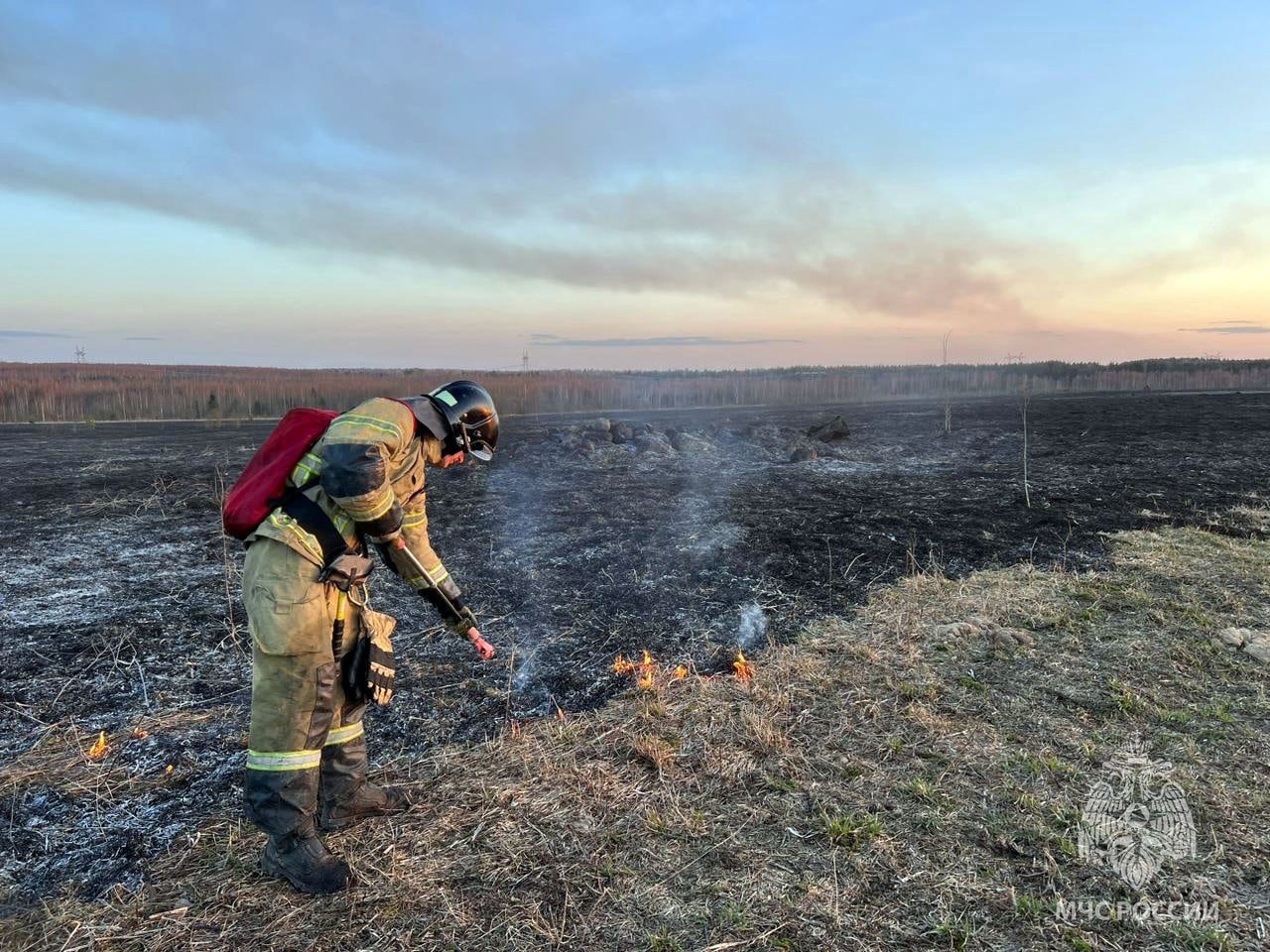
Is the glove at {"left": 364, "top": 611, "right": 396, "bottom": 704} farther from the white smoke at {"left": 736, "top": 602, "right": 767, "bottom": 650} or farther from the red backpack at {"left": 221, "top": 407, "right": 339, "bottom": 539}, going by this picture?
the white smoke at {"left": 736, "top": 602, "right": 767, "bottom": 650}

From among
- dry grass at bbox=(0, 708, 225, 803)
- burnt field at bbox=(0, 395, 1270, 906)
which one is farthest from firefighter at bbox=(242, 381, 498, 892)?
dry grass at bbox=(0, 708, 225, 803)

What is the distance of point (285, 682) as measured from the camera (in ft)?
8.81

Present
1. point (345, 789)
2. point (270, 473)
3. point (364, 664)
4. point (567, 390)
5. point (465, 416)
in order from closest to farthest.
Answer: point (270, 473) < point (364, 664) < point (345, 789) < point (465, 416) < point (567, 390)

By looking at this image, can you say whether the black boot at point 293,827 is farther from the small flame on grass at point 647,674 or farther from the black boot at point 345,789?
the small flame on grass at point 647,674

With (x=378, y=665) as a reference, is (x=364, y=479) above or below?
above

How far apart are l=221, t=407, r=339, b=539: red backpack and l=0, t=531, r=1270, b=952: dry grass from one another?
1.40 meters

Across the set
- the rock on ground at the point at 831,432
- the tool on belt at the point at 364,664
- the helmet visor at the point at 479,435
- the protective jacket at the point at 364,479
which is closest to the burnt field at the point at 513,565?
the rock on ground at the point at 831,432

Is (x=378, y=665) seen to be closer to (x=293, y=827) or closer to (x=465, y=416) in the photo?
(x=293, y=827)

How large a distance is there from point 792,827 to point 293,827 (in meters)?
2.02

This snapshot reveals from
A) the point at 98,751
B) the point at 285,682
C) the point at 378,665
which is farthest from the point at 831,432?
the point at 285,682

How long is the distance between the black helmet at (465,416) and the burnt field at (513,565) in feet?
5.68

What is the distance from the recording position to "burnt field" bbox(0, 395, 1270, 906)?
3.66m

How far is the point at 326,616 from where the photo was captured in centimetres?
277

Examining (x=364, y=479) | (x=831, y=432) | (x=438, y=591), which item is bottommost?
(x=438, y=591)
